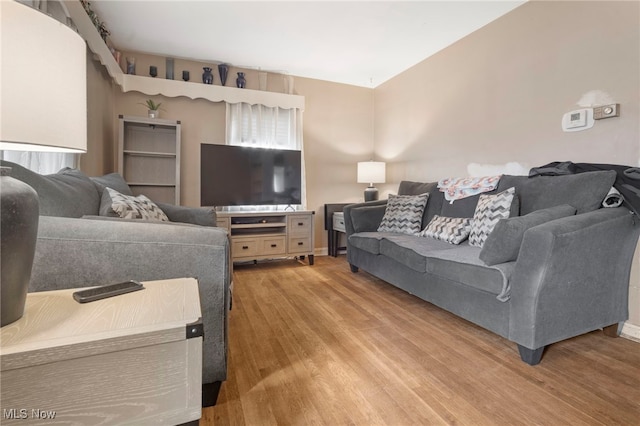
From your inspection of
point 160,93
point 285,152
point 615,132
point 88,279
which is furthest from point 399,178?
point 88,279

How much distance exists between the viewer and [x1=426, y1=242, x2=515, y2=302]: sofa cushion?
1.59 meters

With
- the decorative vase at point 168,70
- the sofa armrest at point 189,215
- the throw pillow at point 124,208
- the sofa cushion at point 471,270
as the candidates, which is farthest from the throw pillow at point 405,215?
the decorative vase at point 168,70

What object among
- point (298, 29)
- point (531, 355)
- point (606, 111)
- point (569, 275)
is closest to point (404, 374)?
point (531, 355)

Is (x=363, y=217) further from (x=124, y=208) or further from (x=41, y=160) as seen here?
(x=41, y=160)

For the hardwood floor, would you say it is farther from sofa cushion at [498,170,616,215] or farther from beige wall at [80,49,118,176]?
beige wall at [80,49,118,176]

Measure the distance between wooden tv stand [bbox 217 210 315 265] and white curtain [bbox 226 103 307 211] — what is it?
336 millimetres

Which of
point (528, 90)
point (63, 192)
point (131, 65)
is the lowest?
point (63, 192)

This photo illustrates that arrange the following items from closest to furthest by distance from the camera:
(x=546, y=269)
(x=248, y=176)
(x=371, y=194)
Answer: (x=546, y=269), (x=248, y=176), (x=371, y=194)

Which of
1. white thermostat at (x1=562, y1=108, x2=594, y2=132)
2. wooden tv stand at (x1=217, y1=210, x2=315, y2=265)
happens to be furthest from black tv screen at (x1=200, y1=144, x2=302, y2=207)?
white thermostat at (x1=562, y1=108, x2=594, y2=132)

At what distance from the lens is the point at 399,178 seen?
13.3 ft

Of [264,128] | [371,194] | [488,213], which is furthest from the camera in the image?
[371,194]

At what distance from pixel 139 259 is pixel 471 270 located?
1.66 meters

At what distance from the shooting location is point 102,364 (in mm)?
678

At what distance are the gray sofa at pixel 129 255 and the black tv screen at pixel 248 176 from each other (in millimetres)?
2126
